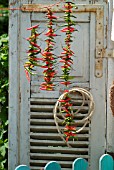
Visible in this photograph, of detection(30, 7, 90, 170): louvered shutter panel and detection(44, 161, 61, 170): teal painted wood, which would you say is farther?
detection(30, 7, 90, 170): louvered shutter panel

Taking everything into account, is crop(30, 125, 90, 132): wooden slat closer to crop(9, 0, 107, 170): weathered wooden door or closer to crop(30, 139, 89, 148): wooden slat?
crop(9, 0, 107, 170): weathered wooden door

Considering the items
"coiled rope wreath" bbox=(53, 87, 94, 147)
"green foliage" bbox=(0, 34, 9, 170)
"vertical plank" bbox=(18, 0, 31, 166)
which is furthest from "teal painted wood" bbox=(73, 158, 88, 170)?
"green foliage" bbox=(0, 34, 9, 170)

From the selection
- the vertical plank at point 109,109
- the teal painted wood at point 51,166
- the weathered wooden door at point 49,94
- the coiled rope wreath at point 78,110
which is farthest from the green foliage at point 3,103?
the teal painted wood at point 51,166

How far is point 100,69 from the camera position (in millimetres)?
5164

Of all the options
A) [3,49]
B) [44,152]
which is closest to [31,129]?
[44,152]

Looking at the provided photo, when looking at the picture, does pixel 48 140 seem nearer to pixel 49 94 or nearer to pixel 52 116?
pixel 52 116

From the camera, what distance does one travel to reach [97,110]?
5.18 meters

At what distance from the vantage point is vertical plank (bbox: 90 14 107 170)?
5160 mm

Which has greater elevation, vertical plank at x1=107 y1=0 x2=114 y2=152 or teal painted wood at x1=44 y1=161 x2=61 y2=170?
vertical plank at x1=107 y1=0 x2=114 y2=152

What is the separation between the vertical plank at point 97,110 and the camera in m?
5.16

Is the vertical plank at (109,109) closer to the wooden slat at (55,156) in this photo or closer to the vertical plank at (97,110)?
the vertical plank at (97,110)

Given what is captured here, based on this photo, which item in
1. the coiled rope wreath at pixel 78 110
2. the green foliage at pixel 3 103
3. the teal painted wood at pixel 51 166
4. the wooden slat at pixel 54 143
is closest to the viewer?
the teal painted wood at pixel 51 166

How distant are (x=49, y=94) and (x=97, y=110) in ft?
1.65

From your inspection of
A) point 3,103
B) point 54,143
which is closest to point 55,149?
point 54,143
